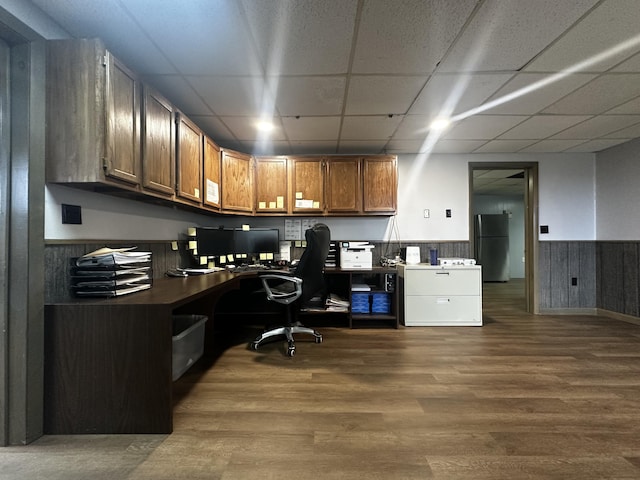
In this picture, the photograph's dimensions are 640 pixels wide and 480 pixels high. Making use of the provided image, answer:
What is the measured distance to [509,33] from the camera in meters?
1.72

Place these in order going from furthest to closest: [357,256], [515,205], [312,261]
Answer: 1. [515,205]
2. [357,256]
3. [312,261]

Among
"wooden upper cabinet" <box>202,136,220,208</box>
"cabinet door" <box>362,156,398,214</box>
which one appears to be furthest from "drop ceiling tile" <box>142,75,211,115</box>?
"cabinet door" <box>362,156,398,214</box>

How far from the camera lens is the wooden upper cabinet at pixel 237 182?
3.25 metres

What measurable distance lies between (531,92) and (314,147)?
2.24 metres

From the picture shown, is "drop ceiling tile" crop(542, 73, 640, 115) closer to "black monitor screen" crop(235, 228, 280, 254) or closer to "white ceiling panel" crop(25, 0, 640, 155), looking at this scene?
"white ceiling panel" crop(25, 0, 640, 155)

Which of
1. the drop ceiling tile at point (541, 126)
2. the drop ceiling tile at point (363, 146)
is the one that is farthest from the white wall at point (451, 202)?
the drop ceiling tile at point (541, 126)

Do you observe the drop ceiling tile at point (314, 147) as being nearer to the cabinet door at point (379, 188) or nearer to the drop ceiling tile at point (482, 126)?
the cabinet door at point (379, 188)

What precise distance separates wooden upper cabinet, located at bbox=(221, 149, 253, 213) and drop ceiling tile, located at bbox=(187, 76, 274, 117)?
2.10 ft

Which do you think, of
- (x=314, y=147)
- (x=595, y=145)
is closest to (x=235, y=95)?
(x=314, y=147)

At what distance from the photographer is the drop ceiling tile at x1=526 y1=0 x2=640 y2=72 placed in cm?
157

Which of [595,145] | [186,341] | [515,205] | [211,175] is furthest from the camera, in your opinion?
[515,205]

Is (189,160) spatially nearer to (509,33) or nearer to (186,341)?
(186,341)

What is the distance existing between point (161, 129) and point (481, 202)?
800 centimetres

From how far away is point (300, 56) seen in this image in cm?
193
